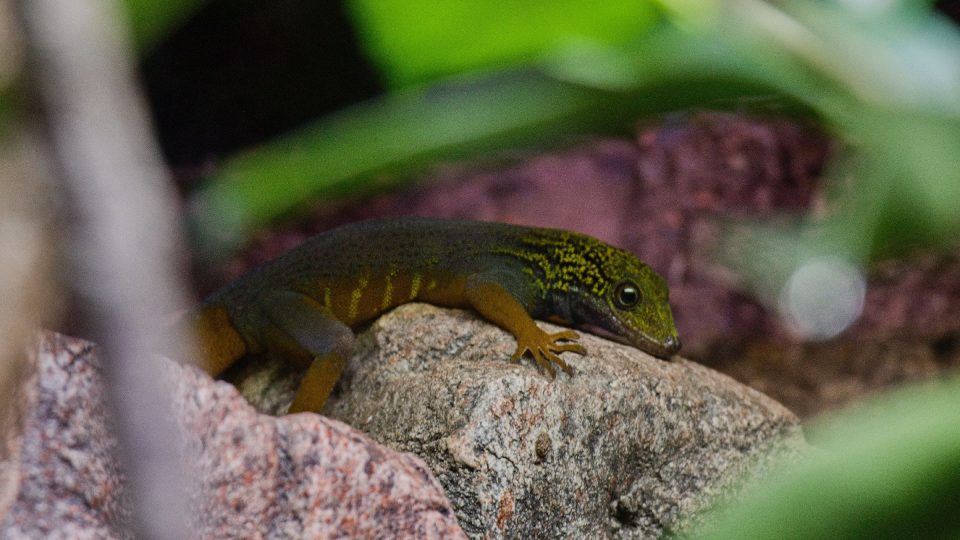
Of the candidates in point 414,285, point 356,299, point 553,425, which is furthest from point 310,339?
point 553,425

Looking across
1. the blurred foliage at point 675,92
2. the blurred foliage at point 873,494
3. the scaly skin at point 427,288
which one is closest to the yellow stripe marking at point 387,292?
the scaly skin at point 427,288

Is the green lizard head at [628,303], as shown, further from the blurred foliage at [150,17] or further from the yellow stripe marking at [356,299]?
the blurred foliage at [150,17]

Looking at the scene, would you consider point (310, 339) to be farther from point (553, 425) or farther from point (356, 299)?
point (553, 425)

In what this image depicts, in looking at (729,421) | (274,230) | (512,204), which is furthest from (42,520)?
(512,204)

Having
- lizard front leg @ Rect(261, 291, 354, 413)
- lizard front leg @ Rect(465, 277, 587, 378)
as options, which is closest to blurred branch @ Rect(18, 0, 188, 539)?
lizard front leg @ Rect(465, 277, 587, 378)

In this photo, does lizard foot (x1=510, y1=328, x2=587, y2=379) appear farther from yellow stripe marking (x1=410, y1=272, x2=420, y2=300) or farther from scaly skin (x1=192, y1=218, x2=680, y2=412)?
yellow stripe marking (x1=410, y1=272, x2=420, y2=300)

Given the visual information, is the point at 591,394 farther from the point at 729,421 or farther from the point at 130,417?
the point at 130,417
